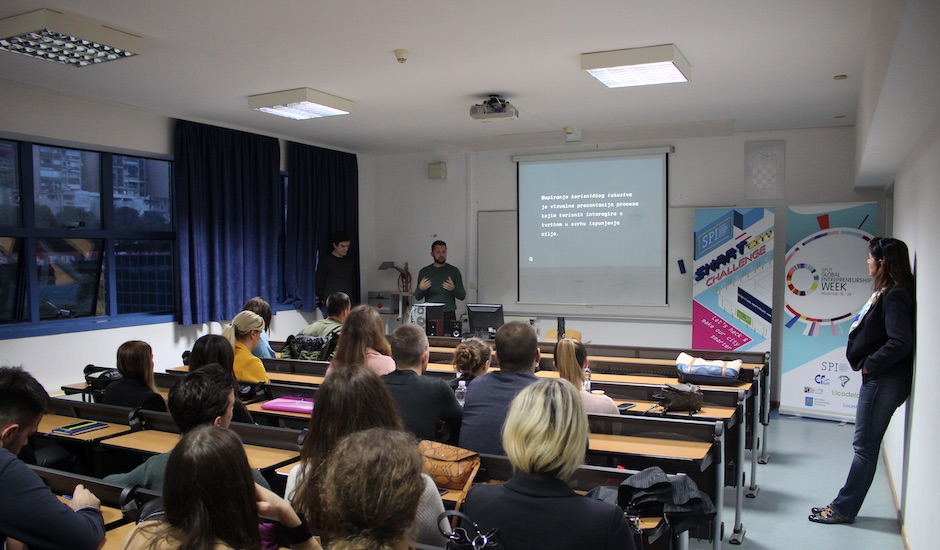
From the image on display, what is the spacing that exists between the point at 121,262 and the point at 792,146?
21.7ft

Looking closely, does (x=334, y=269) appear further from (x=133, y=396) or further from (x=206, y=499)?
(x=206, y=499)

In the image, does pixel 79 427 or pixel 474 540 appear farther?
pixel 79 427

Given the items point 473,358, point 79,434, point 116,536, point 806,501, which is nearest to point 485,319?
point 473,358

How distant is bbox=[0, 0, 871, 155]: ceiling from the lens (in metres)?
3.62

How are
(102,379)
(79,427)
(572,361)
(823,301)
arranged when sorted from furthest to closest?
(823,301)
(102,379)
(572,361)
(79,427)

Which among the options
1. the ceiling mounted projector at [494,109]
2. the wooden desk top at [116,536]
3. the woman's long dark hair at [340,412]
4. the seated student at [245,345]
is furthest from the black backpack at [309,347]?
the woman's long dark hair at [340,412]

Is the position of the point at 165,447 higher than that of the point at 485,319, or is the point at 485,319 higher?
the point at 485,319

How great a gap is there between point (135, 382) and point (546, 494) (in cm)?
272

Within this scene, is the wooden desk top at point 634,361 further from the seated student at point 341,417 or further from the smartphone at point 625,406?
the seated student at point 341,417

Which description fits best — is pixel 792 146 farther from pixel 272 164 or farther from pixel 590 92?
pixel 272 164

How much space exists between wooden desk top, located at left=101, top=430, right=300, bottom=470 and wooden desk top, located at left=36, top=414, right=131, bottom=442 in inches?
3.3

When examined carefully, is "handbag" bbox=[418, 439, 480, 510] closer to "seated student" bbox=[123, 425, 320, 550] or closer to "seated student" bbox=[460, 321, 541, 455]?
"seated student" bbox=[460, 321, 541, 455]

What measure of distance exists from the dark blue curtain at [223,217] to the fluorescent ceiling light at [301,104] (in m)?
0.95

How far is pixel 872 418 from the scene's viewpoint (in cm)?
381
